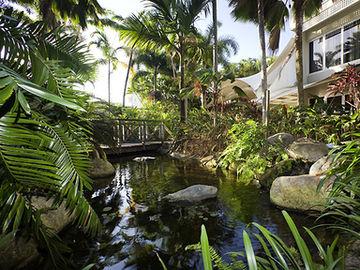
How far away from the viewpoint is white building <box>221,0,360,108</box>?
1112 centimetres

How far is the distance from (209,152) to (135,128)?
4510 mm

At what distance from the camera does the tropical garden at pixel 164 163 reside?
5.07 ft

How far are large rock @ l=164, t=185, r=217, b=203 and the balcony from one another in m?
9.72

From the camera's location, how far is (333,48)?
40.2ft

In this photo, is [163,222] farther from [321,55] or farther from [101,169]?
[321,55]

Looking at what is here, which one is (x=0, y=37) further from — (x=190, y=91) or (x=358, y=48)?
(x=358, y=48)

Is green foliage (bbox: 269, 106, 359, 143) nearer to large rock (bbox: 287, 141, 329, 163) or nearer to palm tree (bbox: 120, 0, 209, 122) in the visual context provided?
large rock (bbox: 287, 141, 329, 163)

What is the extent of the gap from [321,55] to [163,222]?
1227 centimetres

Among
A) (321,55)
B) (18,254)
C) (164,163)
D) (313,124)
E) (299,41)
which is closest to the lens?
(18,254)

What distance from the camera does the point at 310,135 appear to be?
26.4ft

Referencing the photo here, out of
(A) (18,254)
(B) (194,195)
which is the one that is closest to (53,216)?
(A) (18,254)

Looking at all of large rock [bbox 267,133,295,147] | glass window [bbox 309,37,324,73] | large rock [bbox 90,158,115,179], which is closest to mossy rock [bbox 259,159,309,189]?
large rock [bbox 267,133,295,147]

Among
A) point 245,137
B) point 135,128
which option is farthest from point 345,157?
point 135,128

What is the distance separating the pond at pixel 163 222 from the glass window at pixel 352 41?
8179 millimetres
